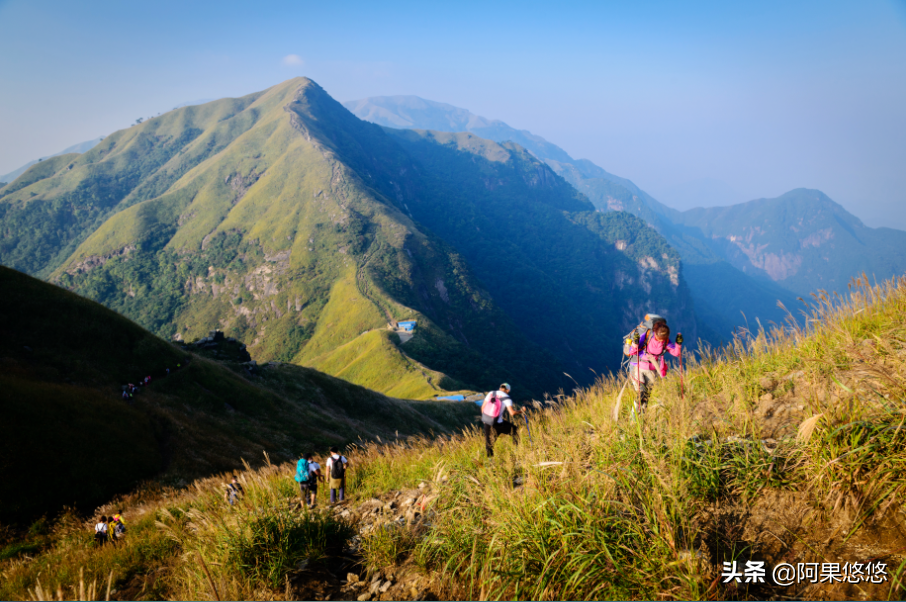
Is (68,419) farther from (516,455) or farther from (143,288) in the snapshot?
(143,288)

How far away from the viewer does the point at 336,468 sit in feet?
28.4

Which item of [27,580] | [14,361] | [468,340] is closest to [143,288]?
[468,340]

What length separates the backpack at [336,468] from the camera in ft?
28.2

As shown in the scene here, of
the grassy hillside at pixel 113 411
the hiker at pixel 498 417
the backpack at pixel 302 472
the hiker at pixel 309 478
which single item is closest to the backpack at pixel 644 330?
the hiker at pixel 498 417

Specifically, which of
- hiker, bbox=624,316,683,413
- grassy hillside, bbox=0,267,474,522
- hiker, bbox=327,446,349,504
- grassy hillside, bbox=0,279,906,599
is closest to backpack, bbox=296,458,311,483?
hiker, bbox=327,446,349,504

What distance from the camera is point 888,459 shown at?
3709mm

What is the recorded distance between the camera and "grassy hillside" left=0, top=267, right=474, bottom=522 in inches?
742

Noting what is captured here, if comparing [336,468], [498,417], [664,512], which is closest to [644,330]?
[498,417]

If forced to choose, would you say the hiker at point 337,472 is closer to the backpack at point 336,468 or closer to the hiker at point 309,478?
the backpack at point 336,468

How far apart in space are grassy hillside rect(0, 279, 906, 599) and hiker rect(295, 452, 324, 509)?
6.98 ft

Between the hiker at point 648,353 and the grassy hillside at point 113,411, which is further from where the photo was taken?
the grassy hillside at point 113,411

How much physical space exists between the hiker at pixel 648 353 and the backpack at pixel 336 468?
607 cm

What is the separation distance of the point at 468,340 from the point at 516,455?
18728cm

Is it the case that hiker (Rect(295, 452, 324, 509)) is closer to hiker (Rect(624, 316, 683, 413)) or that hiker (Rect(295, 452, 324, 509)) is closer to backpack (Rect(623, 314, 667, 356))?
hiker (Rect(624, 316, 683, 413))
